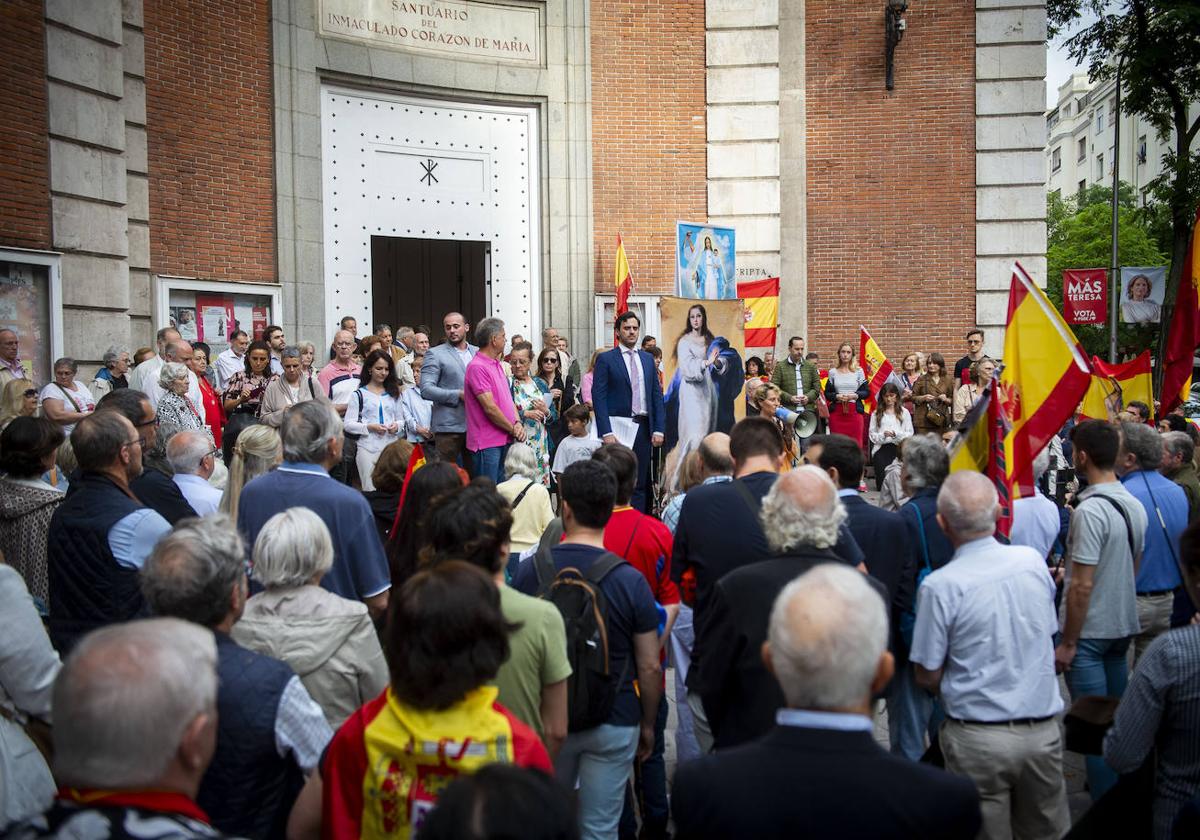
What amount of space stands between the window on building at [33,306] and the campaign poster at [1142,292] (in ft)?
72.4

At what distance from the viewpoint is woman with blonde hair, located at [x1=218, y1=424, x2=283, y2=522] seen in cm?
563

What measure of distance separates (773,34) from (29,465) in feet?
50.9

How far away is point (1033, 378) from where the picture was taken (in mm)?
6004

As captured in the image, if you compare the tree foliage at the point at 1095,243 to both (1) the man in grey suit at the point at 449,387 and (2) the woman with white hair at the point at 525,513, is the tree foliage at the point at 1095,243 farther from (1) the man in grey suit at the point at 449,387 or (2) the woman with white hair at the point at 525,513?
(2) the woman with white hair at the point at 525,513

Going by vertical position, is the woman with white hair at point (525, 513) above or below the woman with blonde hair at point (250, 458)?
below

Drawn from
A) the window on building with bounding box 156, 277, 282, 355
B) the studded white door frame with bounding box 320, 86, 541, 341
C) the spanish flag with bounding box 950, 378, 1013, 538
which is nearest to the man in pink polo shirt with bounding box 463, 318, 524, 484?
the spanish flag with bounding box 950, 378, 1013, 538

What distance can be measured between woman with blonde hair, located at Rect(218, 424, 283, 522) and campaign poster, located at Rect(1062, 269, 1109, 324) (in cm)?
2826

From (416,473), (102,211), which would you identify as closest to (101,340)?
(102,211)

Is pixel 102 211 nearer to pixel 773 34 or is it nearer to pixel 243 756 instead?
pixel 773 34

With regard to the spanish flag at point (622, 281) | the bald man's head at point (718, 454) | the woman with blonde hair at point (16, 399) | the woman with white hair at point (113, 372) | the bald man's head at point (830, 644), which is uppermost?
the spanish flag at point (622, 281)

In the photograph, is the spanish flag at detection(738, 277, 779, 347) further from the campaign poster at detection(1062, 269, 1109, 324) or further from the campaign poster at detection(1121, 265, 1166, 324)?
the campaign poster at detection(1062, 269, 1109, 324)

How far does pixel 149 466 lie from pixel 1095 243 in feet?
187

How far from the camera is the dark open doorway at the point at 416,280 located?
21.1 meters

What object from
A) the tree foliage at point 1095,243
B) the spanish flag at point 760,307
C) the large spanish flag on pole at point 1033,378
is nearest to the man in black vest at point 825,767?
the large spanish flag on pole at point 1033,378
